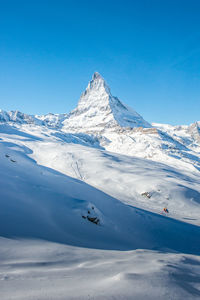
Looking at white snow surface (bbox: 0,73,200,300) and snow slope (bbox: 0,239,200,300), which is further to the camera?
white snow surface (bbox: 0,73,200,300)

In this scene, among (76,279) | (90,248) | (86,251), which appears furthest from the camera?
(90,248)

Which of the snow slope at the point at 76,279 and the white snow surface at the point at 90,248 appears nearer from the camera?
the snow slope at the point at 76,279

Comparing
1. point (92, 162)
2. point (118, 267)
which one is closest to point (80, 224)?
point (118, 267)

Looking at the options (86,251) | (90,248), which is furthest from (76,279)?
(90,248)

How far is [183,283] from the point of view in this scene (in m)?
4.43

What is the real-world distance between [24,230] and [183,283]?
21.8ft

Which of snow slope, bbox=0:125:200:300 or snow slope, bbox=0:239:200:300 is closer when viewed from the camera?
snow slope, bbox=0:239:200:300

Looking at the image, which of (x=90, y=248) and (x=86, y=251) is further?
(x=90, y=248)

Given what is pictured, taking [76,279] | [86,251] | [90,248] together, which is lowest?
[90,248]

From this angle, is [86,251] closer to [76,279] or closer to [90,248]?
[90,248]

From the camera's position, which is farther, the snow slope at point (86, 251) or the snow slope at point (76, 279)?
the snow slope at point (86, 251)

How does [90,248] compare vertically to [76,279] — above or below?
below

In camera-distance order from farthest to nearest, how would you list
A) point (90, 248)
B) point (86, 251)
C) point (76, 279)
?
1. point (90, 248)
2. point (86, 251)
3. point (76, 279)

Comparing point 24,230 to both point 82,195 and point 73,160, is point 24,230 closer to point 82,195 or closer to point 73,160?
point 82,195
